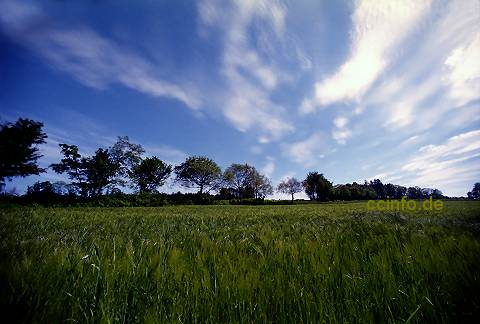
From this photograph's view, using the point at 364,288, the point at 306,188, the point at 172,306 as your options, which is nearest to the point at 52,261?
the point at 172,306

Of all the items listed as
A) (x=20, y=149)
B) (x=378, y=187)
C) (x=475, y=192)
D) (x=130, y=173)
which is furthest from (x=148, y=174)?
(x=475, y=192)

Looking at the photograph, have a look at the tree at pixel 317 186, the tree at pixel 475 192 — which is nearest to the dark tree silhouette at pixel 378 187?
the tree at pixel 475 192

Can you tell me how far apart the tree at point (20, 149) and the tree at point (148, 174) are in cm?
2948

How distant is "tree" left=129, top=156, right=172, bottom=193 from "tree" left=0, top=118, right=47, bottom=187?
96.7 ft

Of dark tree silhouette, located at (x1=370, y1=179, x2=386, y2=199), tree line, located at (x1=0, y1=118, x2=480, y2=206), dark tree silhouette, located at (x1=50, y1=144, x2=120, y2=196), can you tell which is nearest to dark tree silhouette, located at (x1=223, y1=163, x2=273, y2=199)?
tree line, located at (x1=0, y1=118, x2=480, y2=206)

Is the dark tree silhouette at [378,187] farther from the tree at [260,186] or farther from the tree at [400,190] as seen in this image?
the tree at [260,186]

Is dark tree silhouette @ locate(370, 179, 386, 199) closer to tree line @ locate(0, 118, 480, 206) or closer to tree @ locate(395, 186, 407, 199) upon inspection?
tree @ locate(395, 186, 407, 199)

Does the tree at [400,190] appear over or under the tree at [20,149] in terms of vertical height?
over

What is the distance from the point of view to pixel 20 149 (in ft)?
106

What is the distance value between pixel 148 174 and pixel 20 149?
4846 centimetres

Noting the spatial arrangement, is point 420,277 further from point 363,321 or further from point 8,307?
point 8,307

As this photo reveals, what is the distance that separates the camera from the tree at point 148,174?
77.4 m

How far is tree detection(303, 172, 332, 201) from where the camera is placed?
428 feet

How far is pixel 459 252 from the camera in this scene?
1.77m
